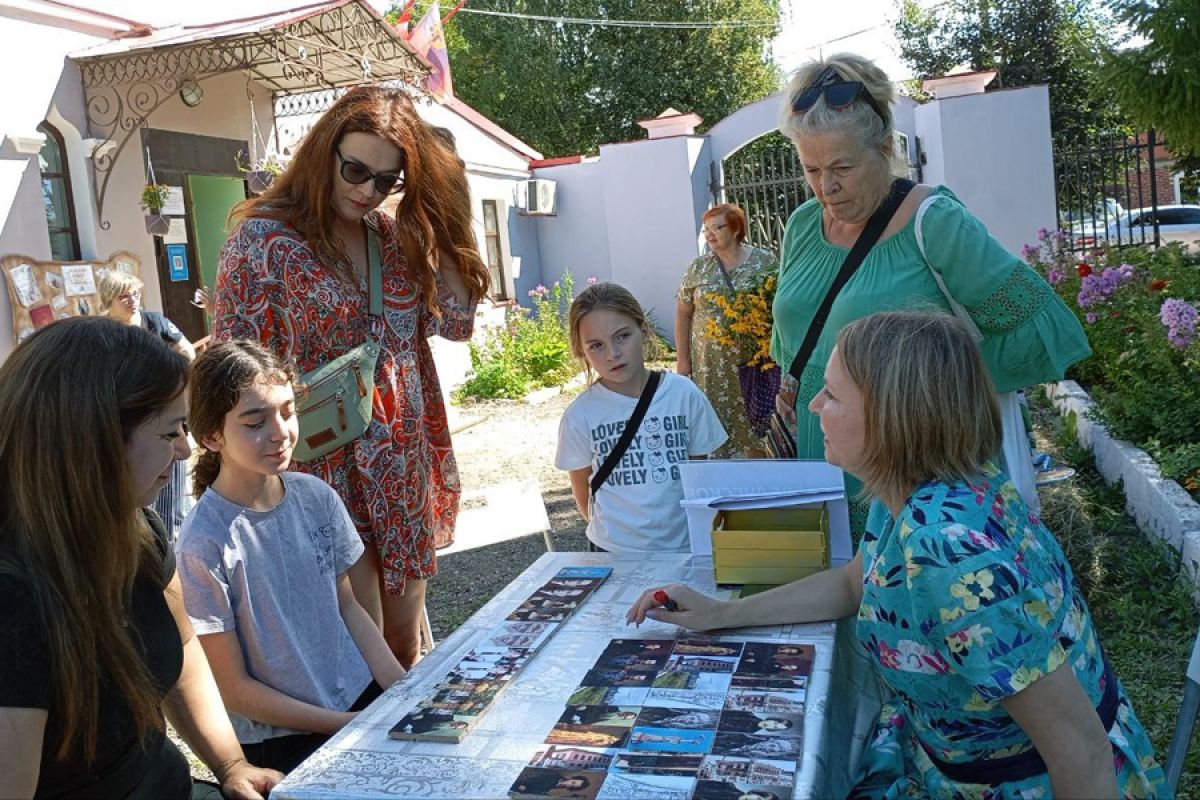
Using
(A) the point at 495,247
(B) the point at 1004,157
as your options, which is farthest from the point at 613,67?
(B) the point at 1004,157

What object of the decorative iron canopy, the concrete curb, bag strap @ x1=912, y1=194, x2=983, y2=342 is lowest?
the concrete curb

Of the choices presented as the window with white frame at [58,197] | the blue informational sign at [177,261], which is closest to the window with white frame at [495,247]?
the blue informational sign at [177,261]

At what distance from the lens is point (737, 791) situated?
1428mm

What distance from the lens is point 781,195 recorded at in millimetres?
14453

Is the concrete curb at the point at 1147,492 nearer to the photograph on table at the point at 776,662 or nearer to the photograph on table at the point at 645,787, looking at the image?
the photograph on table at the point at 776,662

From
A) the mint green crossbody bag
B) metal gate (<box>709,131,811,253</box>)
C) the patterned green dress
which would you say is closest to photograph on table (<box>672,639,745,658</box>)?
the patterned green dress

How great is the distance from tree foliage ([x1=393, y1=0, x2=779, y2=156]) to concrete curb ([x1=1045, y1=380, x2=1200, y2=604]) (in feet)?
73.8

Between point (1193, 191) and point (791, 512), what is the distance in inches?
663

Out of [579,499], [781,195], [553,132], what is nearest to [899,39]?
[553,132]

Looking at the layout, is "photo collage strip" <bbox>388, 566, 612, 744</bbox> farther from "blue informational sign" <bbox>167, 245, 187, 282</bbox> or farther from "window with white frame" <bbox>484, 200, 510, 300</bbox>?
"window with white frame" <bbox>484, 200, 510, 300</bbox>

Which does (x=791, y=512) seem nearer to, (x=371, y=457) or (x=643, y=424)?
(x=643, y=424)

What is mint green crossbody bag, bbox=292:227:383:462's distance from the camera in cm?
265

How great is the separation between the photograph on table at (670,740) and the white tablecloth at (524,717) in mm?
148

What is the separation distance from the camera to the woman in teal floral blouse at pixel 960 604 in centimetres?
154
